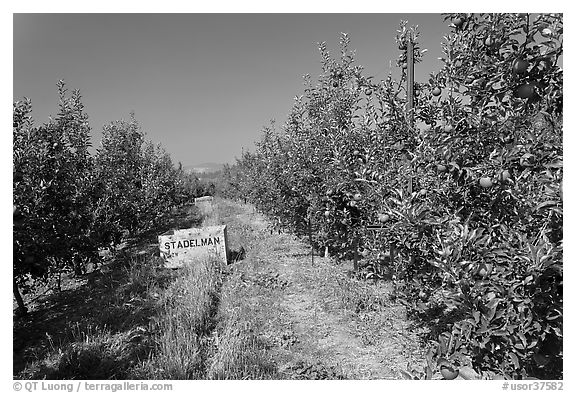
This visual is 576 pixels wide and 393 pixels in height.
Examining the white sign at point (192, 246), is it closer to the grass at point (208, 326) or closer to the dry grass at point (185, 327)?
the grass at point (208, 326)

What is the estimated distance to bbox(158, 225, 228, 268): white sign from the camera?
7.32 m

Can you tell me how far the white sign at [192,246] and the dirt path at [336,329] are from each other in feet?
3.86

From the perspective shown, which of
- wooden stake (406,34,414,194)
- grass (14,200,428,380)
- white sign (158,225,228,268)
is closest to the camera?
wooden stake (406,34,414,194)

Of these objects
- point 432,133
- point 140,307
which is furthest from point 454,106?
point 140,307

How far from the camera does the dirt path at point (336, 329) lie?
11.3ft

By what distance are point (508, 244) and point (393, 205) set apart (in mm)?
1037

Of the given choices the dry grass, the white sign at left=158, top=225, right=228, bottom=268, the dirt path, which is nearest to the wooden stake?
the dirt path

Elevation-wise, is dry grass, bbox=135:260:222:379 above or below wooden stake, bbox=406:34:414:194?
below

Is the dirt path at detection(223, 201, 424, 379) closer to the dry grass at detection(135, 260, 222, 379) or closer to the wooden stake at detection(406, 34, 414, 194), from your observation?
the dry grass at detection(135, 260, 222, 379)

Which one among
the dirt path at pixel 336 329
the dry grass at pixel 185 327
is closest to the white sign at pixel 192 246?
the dry grass at pixel 185 327

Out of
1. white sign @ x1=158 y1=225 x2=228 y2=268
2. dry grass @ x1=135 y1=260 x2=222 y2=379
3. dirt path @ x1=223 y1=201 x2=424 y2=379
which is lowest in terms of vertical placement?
dirt path @ x1=223 y1=201 x2=424 y2=379

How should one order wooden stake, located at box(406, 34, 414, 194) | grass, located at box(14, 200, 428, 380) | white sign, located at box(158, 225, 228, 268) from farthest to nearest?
white sign, located at box(158, 225, 228, 268), grass, located at box(14, 200, 428, 380), wooden stake, located at box(406, 34, 414, 194)

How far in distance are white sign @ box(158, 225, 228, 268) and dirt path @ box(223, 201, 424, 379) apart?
1.18m

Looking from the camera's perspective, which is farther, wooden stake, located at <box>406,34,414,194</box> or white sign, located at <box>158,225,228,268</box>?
white sign, located at <box>158,225,228,268</box>
